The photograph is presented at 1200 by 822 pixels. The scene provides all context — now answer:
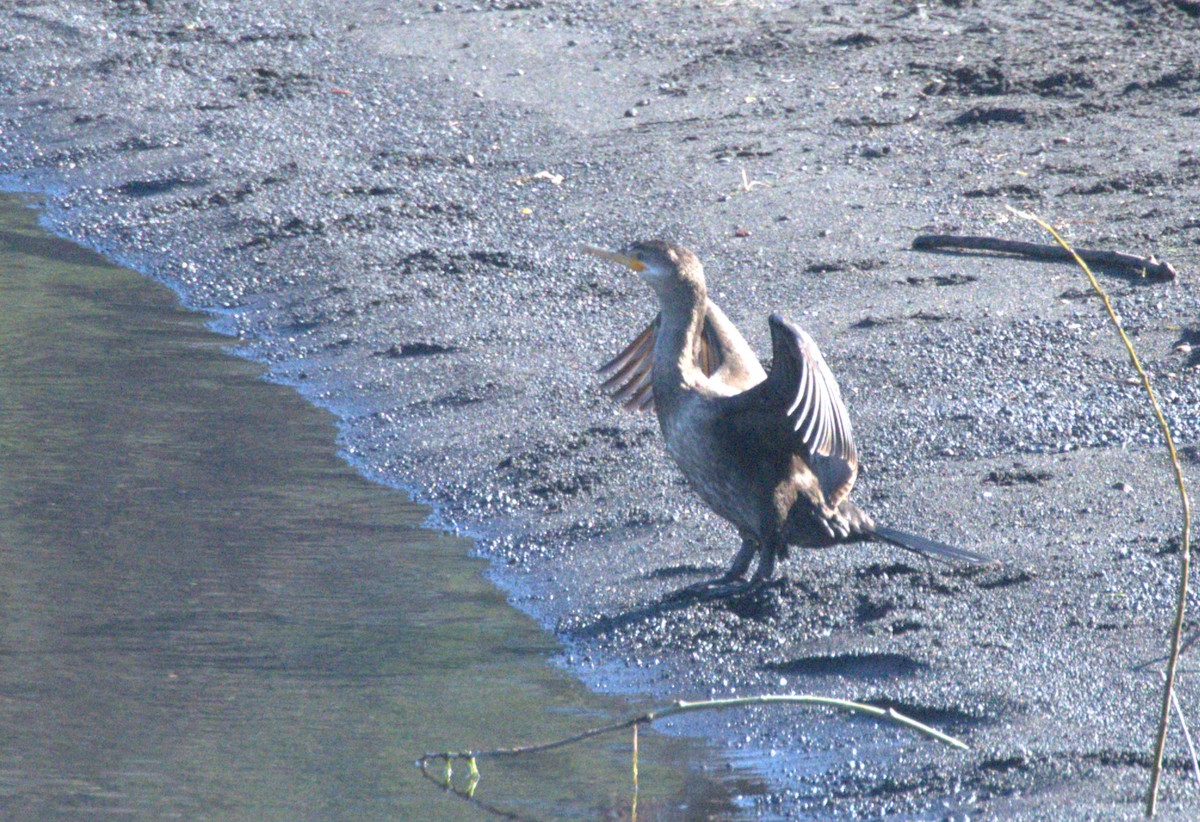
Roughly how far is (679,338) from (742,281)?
284 centimetres

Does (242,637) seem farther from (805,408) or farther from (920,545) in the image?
(920,545)

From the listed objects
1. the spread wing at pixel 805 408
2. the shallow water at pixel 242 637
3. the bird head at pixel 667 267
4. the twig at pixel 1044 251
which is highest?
the bird head at pixel 667 267

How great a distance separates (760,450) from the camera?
15.6 feet

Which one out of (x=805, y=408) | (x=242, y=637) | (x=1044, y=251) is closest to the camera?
(x=805, y=408)

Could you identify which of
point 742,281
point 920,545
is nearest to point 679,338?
point 920,545

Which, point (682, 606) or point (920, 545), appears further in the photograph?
point (682, 606)

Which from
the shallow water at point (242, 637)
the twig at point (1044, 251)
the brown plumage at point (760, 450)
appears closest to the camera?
the shallow water at point (242, 637)

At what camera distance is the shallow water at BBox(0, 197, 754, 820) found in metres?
4.02

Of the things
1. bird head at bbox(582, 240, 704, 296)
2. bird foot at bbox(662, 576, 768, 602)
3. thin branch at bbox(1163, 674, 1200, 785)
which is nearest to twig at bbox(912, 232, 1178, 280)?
bird head at bbox(582, 240, 704, 296)

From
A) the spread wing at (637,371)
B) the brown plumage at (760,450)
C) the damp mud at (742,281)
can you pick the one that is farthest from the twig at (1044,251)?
the brown plumage at (760,450)

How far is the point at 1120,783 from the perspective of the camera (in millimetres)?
3652

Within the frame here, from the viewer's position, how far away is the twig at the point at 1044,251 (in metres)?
7.21

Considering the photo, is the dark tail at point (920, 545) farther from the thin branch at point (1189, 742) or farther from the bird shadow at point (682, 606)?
the thin branch at point (1189, 742)

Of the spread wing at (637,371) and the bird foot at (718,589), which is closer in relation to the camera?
the bird foot at (718,589)
